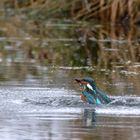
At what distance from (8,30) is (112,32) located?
2.60 metres

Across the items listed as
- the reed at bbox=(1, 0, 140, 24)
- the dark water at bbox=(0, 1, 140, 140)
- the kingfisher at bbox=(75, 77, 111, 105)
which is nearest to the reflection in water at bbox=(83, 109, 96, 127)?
the dark water at bbox=(0, 1, 140, 140)

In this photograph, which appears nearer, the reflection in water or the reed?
the reflection in water

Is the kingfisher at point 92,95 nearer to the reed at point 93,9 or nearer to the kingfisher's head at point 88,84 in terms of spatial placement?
the kingfisher's head at point 88,84

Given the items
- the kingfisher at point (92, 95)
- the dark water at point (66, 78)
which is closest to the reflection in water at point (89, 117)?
the dark water at point (66, 78)

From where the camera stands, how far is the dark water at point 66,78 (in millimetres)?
8906

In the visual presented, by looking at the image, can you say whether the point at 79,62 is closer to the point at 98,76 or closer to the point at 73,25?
the point at 98,76

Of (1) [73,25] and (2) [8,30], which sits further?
(1) [73,25]

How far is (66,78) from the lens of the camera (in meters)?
13.2

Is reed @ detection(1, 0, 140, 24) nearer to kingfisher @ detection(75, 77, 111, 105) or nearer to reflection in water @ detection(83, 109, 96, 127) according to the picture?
kingfisher @ detection(75, 77, 111, 105)

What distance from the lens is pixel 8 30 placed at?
2184 cm

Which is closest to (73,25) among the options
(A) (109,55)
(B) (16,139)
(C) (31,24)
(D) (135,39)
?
(C) (31,24)

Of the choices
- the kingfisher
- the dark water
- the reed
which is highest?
the reed

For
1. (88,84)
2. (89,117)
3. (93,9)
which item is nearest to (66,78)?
(88,84)

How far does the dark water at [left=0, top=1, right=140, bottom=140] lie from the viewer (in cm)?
891
